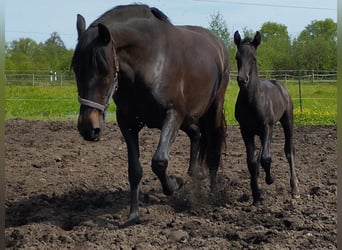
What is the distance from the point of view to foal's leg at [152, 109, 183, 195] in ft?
18.1

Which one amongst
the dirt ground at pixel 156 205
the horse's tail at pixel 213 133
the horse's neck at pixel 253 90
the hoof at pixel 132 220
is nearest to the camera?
the dirt ground at pixel 156 205

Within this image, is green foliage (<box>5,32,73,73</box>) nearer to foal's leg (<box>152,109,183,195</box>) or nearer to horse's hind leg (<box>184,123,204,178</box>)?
horse's hind leg (<box>184,123,204,178</box>)

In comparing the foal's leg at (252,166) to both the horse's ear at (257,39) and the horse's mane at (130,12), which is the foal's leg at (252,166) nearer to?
the horse's ear at (257,39)

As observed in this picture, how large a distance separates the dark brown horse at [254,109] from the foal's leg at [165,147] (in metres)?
1.35

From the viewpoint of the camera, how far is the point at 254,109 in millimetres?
7133

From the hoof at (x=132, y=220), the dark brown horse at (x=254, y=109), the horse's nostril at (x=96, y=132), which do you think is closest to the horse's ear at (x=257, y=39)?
the dark brown horse at (x=254, y=109)

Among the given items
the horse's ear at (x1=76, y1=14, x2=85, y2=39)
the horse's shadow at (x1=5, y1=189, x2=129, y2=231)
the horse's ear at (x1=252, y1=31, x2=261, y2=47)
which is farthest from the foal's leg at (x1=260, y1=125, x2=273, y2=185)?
the horse's ear at (x1=76, y1=14, x2=85, y2=39)

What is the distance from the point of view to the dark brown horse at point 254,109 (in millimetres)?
6855

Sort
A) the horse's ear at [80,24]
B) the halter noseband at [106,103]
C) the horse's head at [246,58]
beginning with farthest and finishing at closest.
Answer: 1. the horse's head at [246,58]
2. the horse's ear at [80,24]
3. the halter noseband at [106,103]

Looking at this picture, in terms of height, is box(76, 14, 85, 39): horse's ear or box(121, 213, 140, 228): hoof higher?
box(76, 14, 85, 39): horse's ear

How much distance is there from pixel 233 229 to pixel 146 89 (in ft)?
5.09

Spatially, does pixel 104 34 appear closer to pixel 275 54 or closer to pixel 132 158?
pixel 132 158

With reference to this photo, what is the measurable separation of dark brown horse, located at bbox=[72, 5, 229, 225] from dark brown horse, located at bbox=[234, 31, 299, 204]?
0.46 metres

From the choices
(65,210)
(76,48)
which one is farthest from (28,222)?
(76,48)
